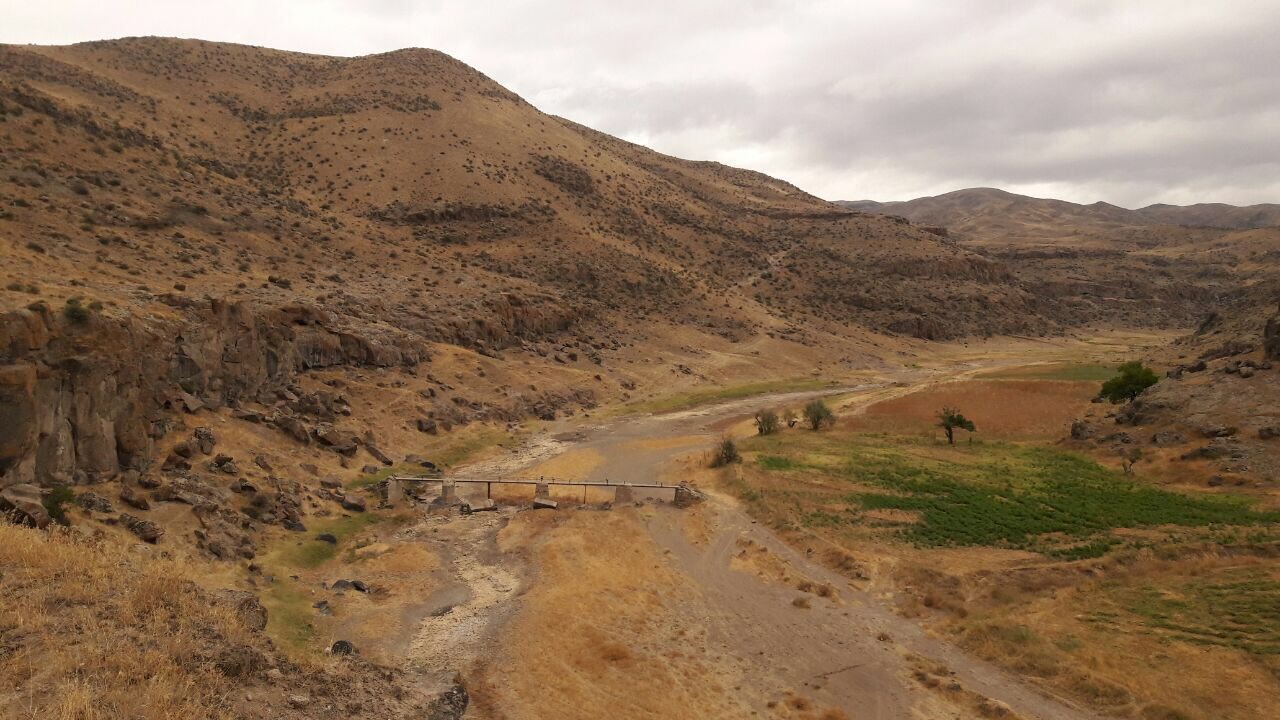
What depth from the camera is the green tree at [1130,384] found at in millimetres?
43312

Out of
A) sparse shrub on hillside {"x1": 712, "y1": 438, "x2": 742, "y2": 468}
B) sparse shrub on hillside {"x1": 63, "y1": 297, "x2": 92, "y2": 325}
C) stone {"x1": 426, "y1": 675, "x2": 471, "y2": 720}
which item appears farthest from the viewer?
sparse shrub on hillside {"x1": 712, "y1": 438, "x2": 742, "y2": 468}

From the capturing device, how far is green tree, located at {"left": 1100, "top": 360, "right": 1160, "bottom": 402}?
43312 millimetres

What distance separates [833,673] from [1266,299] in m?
71.1

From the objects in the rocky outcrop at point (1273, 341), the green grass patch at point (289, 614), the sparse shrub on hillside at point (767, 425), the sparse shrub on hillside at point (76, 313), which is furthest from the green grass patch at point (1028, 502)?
the sparse shrub on hillside at point (76, 313)

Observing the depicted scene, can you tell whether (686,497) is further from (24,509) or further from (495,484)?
(24,509)

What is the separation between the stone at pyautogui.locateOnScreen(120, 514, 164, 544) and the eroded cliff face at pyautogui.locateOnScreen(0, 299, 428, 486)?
8.22 feet

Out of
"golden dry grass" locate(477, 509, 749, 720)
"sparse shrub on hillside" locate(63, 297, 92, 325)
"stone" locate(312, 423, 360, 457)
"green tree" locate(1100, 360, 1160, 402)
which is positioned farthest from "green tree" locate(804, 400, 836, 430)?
"sparse shrub on hillside" locate(63, 297, 92, 325)

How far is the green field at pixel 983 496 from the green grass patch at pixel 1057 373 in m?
31.8

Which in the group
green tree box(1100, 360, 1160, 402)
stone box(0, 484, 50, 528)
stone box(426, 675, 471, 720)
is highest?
green tree box(1100, 360, 1160, 402)

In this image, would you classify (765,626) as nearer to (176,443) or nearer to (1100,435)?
(176,443)

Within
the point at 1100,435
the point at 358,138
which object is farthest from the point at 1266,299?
the point at 358,138

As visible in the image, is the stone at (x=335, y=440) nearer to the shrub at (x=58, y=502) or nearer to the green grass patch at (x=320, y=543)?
the green grass patch at (x=320, y=543)

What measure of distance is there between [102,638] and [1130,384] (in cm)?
5185

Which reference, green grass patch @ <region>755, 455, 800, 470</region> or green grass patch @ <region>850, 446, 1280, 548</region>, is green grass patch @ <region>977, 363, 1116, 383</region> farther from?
green grass patch @ <region>755, 455, 800, 470</region>
